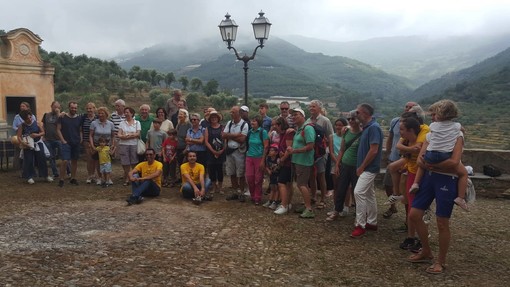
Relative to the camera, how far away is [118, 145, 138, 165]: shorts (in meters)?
7.76

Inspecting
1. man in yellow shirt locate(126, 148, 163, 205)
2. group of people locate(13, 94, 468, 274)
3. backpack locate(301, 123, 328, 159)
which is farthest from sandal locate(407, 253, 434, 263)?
man in yellow shirt locate(126, 148, 163, 205)

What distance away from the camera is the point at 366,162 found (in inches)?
198

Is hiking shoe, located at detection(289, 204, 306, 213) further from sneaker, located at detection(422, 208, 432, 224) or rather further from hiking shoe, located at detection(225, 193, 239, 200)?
sneaker, located at detection(422, 208, 432, 224)

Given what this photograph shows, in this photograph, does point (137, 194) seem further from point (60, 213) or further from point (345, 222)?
point (345, 222)

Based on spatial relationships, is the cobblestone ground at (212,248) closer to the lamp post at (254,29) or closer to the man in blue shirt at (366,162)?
the man in blue shirt at (366,162)

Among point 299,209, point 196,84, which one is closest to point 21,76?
point 299,209

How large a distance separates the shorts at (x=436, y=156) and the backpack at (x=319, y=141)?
2.17 meters

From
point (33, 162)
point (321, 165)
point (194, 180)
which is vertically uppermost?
point (321, 165)

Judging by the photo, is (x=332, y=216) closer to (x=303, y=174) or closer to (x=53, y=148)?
(x=303, y=174)

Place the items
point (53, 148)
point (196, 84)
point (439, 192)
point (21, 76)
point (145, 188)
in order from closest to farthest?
1. point (439, 192)
2. point (145, 188)
3. point (53, 148)
4. point (21, 76)
5. point (196, 84)

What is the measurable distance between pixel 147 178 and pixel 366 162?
355cm

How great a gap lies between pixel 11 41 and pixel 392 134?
10.3m

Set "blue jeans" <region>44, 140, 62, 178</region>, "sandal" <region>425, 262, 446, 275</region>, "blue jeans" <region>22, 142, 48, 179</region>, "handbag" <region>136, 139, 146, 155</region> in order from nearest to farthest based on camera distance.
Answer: "sandal" <region>425, 262, 446, 275</region>, "handbag" <region>136, 139, 146, 155</region>, "blue jeans" <region>22, 142, 48, 179</region>, "blue jeans" <region>44, 140, 62, 178</region>

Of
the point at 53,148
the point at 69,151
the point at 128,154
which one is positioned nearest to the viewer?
the point at 128,154
